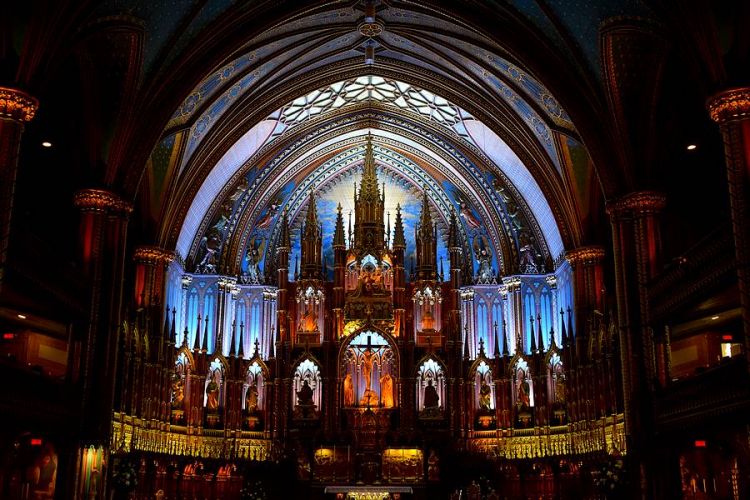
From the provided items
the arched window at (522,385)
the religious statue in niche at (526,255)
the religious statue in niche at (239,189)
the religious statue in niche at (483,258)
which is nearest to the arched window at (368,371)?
the arched window at (522,385)

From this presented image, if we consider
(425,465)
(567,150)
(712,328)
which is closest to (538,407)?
(425,465)

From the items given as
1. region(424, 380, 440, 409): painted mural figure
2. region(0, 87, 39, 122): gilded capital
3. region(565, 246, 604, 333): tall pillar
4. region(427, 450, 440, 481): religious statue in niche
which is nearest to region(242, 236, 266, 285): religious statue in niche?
region(424, 380, 440, 409): painted mural figure

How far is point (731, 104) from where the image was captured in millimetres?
16062

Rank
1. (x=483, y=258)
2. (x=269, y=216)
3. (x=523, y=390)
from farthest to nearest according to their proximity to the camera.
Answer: (x=269, y=216) → (x=483, y=258) → (x=523, y=390)

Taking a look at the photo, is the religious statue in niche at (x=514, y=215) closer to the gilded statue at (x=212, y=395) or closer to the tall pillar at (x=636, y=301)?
the tall pillar at (x=636, y=301)

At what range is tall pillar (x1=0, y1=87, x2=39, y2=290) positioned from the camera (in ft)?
50.0

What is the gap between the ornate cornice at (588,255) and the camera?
2596 cm

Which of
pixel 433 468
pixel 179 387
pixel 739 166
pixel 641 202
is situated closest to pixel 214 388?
pixel 179 387

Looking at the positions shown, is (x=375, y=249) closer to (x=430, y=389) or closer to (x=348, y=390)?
(x=348, y=390)

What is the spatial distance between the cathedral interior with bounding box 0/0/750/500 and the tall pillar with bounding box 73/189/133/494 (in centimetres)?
7

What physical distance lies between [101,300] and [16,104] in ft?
20.8

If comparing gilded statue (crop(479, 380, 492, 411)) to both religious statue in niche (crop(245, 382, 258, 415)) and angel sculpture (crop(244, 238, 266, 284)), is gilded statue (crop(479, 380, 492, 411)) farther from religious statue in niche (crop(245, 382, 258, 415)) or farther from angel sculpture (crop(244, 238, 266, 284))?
angel sculpture (crop(244, 238, 266, 284))

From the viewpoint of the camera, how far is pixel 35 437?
2048 centimetres

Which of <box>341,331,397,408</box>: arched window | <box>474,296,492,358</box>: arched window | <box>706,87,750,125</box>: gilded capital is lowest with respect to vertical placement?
<box>341,331,397,408</box>: arched window
